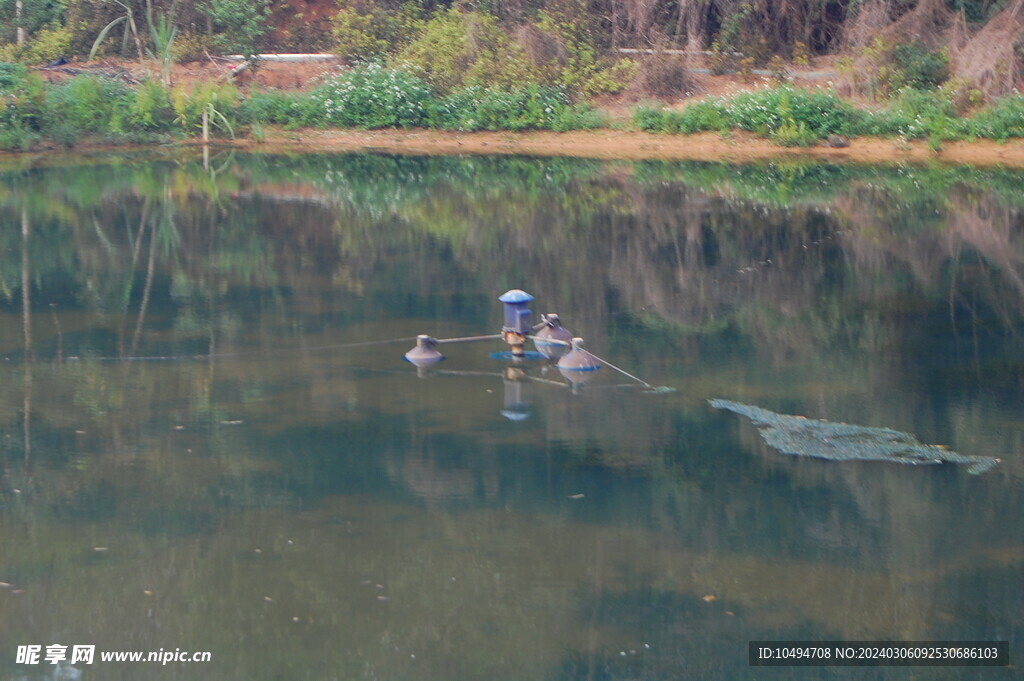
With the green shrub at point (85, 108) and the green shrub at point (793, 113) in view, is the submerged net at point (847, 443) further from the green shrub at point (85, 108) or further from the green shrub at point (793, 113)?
the green shrub at point (85, 108)

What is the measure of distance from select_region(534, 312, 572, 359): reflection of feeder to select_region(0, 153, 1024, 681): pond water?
52 cm

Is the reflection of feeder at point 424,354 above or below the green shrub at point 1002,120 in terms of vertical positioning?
below

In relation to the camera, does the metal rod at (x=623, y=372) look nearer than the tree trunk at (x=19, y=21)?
Yes

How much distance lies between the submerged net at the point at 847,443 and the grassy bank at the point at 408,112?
56.6 feet

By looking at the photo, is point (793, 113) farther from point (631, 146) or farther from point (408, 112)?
point (408, 112)

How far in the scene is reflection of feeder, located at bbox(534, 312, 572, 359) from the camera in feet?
32.2

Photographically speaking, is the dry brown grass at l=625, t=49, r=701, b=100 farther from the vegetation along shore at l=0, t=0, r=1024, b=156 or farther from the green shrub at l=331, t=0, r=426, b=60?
the green shrub at l=331, t=0, r=426, b=60

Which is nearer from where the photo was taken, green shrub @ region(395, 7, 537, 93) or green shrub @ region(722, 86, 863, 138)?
green shrub @ region(722, 86, 863, 138)

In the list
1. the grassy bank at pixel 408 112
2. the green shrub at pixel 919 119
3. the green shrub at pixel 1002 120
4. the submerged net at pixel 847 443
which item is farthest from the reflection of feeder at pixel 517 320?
the green shrub at pixel 1002 120

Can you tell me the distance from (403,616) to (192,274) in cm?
794

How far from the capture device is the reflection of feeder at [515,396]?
8.29 meters

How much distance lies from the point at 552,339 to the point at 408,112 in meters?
18.7

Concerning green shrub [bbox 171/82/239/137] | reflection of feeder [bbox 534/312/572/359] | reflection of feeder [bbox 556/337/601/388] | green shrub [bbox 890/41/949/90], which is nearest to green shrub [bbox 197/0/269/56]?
green shrub [bbox 171/82/239/137]

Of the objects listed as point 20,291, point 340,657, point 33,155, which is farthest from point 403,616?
point 33,155
